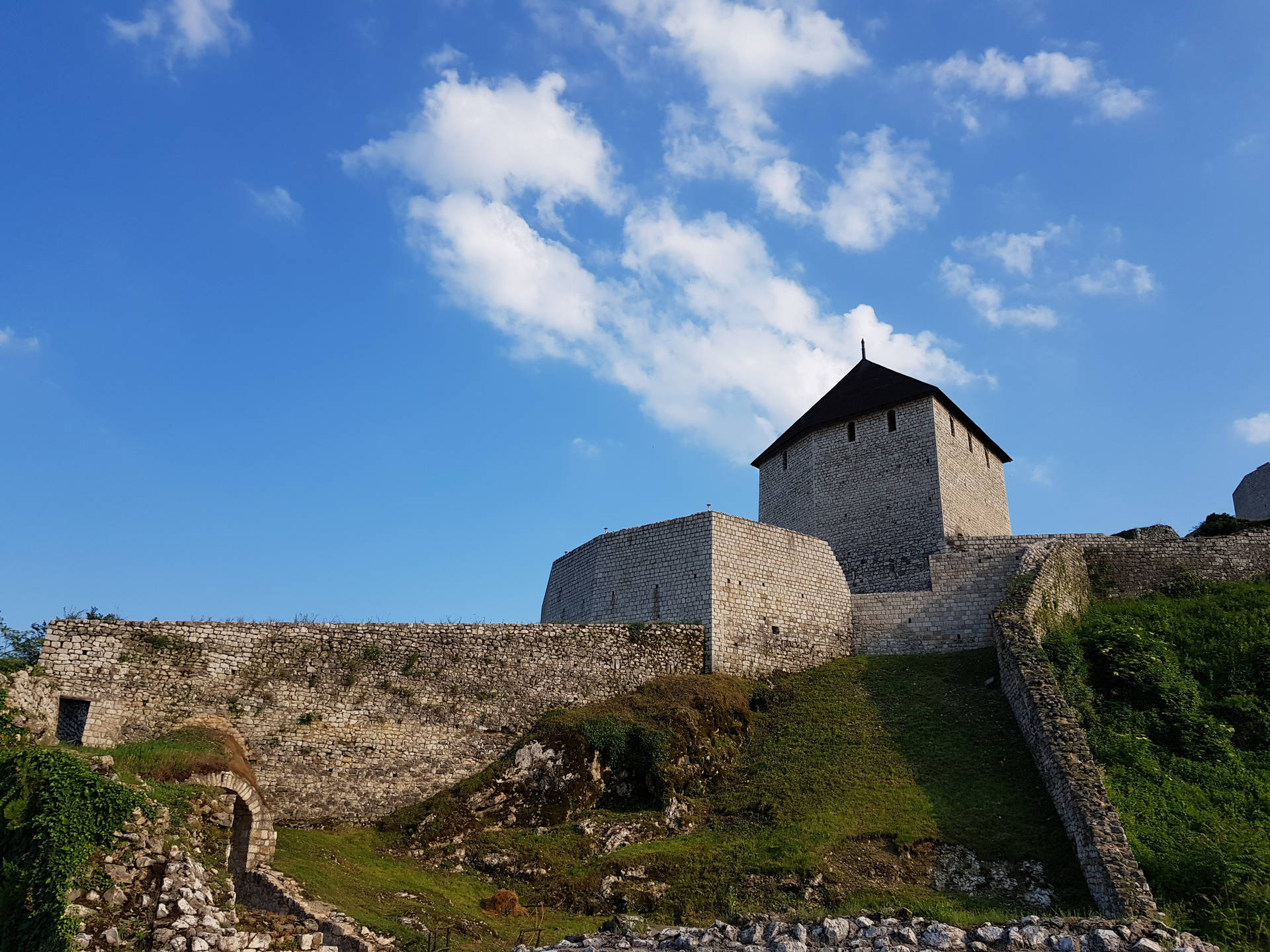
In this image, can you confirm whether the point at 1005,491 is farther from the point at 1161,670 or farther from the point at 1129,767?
the point at 1129,767

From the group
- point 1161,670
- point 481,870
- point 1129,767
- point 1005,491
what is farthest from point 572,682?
point 1005,491

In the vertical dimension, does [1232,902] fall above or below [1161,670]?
below

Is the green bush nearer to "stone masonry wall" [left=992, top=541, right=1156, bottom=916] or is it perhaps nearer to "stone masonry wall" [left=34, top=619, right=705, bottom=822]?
"stone masonry wall" [left=992, top=541, right=1156, bottom=916]

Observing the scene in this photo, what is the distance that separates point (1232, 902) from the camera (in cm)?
1226

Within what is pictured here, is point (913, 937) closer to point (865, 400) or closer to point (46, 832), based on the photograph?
point (46, 832)

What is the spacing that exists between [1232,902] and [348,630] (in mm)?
15223

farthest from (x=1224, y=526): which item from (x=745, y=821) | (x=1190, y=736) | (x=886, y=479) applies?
(x=745, y=821)

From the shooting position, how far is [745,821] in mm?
16453

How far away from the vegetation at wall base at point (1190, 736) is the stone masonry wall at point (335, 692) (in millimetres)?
9411

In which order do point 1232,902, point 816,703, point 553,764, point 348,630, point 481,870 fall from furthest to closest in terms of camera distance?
point 816,703 < point 348,630 < point 553,764 < point 481,870 < point 1232,902

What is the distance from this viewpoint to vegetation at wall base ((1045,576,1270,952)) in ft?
41.4

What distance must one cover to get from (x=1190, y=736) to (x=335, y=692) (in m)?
15.6

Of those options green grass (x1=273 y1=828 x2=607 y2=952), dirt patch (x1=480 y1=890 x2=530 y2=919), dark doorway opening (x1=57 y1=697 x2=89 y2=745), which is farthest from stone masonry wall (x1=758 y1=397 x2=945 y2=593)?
dark doorway opening (x1=57 y1=697 x2=89 y2=745)

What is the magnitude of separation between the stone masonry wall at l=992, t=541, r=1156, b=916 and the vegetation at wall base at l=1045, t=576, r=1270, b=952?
1.59ft
